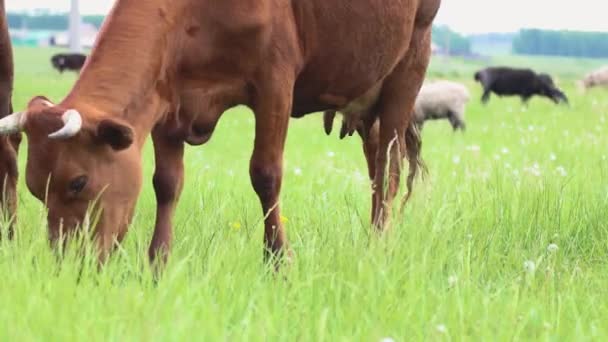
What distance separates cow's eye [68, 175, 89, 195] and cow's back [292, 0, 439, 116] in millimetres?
1507

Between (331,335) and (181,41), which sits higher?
(181,41)

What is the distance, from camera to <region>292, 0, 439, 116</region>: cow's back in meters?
5.20

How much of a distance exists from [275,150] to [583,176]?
2.95 metres

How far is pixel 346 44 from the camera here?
5430 mm

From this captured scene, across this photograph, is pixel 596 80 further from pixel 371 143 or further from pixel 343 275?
pixel 343 275

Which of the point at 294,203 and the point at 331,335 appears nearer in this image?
the point at 331,335

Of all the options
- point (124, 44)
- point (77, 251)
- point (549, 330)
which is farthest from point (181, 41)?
point (549, 330)

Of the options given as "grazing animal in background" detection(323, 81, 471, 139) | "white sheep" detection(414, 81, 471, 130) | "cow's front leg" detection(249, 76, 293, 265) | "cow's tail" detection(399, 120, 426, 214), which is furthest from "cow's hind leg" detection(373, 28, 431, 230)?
"white sheep" detection(414, 81, 471, 130)

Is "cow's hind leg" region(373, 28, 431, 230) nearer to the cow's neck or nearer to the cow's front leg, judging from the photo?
the cow's front leg

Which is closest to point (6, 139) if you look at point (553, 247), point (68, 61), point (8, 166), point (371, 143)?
point (8, 166)

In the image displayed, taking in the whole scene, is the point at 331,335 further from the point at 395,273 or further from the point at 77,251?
the point at 77,251

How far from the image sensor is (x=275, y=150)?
4934mm

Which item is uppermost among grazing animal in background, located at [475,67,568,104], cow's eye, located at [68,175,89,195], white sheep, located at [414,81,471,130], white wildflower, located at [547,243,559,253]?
cow's eye, located at [68,175,89,195]

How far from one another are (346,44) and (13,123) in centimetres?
202
